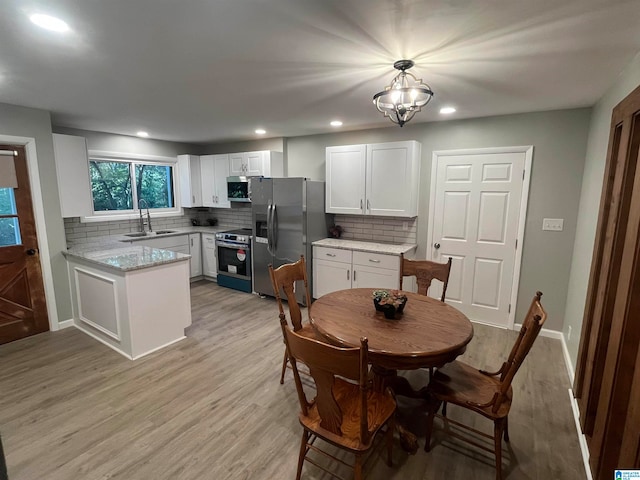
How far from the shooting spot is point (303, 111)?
3.28 m

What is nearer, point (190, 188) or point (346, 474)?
point (346, 474)

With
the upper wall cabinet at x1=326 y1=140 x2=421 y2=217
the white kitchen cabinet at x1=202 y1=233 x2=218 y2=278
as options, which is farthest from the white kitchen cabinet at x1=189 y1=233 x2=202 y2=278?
the upper wall cabinet at x1=326 y1=140 x2=421 y2=217

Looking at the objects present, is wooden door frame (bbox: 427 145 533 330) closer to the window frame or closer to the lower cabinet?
the lower cabinet

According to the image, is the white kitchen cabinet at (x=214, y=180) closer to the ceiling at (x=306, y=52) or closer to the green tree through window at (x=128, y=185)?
the green tree through window at (x=128, y=185)

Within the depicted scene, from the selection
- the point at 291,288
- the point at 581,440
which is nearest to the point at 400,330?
the point at 291,288

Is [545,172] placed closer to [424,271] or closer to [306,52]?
[424,271]

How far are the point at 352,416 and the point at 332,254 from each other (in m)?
2.63

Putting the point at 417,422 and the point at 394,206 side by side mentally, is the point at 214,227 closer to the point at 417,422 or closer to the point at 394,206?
the point at 394,206

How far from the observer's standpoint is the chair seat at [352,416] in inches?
58.4

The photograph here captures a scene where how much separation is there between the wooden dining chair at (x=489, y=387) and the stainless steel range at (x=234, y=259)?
3394 millimetres

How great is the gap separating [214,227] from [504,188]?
15.2 feet

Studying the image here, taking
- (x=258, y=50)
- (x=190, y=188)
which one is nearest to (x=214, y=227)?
(x=190, y=188)

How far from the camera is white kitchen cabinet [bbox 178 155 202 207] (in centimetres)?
547

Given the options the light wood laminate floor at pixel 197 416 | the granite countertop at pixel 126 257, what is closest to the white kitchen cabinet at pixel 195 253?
the granite countertop at pixel 126 257
